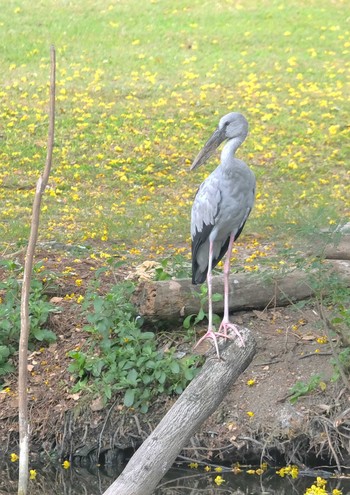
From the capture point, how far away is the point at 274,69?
623 inches

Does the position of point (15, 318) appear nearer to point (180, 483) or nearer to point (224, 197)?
point (180, 483)

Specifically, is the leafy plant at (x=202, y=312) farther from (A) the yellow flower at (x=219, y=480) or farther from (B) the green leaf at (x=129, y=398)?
(A) the yellow flower at (x=219, y=480)

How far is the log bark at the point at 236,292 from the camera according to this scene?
7527mm

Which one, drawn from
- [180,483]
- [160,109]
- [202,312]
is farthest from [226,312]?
[160,109]

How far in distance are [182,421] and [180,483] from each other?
0.94 metres

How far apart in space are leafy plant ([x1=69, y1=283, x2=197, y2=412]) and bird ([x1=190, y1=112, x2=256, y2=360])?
1.18ft

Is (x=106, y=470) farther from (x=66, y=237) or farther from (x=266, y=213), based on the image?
(x=266, y=213)

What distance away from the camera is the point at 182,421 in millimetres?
6258

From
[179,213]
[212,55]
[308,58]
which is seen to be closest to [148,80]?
[212,55]

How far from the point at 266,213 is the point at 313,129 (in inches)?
122

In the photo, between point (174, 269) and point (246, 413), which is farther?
point (174, 269)

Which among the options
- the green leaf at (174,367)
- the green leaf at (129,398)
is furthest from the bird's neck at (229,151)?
the green leaf at (129,398)

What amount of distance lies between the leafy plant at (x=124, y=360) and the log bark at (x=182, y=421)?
666 mm

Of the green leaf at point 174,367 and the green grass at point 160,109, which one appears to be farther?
the green grass at point 160,109
